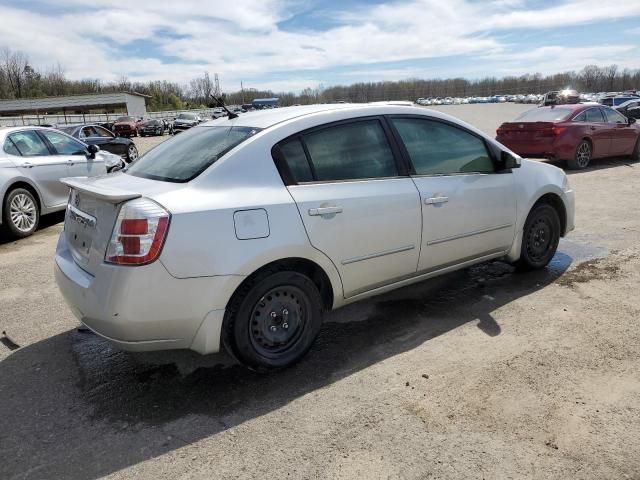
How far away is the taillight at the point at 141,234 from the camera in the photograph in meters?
2.86

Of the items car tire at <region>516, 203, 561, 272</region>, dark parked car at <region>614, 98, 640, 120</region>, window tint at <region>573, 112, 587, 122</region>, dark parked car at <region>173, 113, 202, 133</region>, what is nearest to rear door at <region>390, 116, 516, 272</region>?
car tire at <region>516, 203, 561, 272</region>

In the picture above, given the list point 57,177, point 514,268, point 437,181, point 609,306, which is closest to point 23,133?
point 57,177

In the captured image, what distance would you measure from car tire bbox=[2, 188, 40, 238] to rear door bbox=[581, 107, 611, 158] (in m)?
11.7

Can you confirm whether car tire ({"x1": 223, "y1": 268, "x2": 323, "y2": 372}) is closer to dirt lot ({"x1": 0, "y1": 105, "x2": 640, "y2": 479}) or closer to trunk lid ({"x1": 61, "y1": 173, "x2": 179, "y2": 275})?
dirt lot ({"x1": 0, "y1": 105, "x2": 640, "y2": 479})

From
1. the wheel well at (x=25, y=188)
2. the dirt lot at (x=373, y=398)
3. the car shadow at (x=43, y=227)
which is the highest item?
the wheel well at (x=25, y=188)

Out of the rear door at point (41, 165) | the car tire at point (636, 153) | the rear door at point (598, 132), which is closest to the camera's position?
the rear door at point (41, 165)

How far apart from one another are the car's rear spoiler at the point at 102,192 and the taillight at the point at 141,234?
0.30ft

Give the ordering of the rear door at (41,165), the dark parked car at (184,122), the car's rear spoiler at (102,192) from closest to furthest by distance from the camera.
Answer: the car's rear spoiler at (102,192), the rear door at (41,165), the dark parked car at (184,122)

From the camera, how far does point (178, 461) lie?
8.51ft

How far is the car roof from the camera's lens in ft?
11.9

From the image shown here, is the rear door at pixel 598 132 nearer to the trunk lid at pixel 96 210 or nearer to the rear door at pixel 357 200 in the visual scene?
the rear door at pixel 357 200

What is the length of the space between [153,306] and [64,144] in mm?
6896

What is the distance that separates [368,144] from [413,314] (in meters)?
1.47

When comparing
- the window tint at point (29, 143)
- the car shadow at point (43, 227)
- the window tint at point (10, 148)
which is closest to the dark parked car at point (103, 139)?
the car shadow at point (43, 227)
